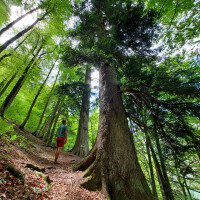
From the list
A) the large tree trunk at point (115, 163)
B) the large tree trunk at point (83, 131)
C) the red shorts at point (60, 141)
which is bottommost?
the large tree trunk at point (115, 163)

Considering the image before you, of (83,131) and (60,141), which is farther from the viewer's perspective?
(83,131)

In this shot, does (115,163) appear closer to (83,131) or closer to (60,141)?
(60,141)

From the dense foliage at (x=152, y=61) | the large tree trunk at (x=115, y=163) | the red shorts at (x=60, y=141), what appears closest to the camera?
the large tree trunk at (x=115, y=163)

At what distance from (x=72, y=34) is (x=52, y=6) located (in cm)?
153

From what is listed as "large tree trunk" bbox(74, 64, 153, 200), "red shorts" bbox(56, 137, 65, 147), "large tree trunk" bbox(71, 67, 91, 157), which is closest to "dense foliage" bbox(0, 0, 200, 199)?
"large tree trunk" bbox(74, 64, 153, 200)

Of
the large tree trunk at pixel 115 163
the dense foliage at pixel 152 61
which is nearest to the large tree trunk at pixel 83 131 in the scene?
the dense foliage at pixel 152 61

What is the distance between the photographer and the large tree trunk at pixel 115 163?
89.7 inches

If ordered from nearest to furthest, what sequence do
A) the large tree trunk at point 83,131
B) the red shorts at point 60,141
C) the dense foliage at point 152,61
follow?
the dense foliage at point 152,61 → the red shorts at point 60,141 → the large tree trunk at point 83,131

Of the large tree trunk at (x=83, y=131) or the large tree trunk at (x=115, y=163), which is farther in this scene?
the large tree trunk at (x=83, y=131)

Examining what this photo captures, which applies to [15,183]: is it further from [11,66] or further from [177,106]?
[11,66]

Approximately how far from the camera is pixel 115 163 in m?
2.50

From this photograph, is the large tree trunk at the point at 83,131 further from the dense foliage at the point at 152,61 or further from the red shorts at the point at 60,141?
the dense foliage at the point at 152,61

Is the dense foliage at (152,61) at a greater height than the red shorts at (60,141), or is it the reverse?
the dense foliage at (152,61)

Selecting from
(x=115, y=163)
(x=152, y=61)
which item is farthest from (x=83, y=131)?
(x=152, y=61)
